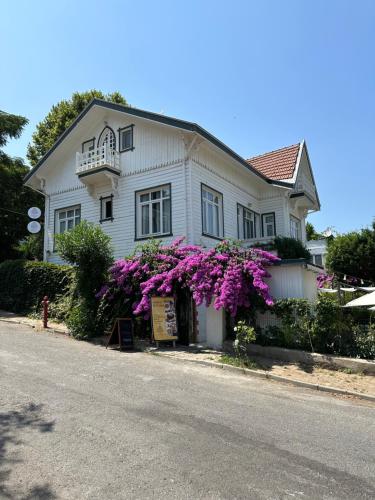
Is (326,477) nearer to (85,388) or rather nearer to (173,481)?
(173,481)

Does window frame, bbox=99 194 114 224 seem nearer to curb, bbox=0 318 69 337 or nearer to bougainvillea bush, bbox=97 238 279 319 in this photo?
bougainvillea bush, bbox=97 238 279 319

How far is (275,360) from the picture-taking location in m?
11.3

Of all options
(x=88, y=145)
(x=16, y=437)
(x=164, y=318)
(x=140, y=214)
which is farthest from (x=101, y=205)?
(x=16, y=437)

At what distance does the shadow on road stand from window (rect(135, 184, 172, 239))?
11.1 meters

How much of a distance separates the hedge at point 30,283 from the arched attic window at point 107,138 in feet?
19.6

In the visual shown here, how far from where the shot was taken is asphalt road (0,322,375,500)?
4211mm

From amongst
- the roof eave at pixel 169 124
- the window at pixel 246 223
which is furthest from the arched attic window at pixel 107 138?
the window at pixel 246 223

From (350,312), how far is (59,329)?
31.3ft

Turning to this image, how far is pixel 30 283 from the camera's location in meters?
18.2

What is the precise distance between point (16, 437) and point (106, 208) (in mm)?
14659

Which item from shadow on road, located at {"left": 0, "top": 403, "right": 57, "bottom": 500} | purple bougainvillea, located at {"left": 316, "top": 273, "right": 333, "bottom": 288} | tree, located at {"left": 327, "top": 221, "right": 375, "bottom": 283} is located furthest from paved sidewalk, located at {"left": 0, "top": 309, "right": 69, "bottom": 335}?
tree, located at {"left": 327, "top": 221, "right": 375, "bottom": 283}

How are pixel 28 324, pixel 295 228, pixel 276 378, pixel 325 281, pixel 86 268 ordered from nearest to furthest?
pixel 276 378 → pixel 86 268 → pixel 28 324 → pixel 325 281 → pixel 295 228

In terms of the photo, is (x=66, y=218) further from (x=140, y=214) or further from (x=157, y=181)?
(x=157, y=181)

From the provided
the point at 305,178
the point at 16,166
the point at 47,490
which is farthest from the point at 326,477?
the point at 16,166
